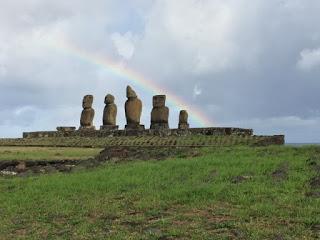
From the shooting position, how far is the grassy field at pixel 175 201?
1034 cm

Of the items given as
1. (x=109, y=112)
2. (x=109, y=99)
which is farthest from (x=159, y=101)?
(x=109, y=99)

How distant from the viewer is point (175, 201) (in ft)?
42.5

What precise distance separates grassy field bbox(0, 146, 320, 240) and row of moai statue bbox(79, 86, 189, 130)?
2269cm

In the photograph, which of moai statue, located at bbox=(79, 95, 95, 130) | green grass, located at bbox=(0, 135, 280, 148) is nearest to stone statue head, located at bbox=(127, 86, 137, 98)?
green grass, located at bbox=(0, 135, 280, 148)

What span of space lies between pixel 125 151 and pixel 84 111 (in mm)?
25878

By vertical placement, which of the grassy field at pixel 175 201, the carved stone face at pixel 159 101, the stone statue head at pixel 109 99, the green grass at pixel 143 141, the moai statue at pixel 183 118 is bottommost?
the grassy field at pixel 175 201

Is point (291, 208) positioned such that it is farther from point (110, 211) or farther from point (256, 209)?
point (110, 211)

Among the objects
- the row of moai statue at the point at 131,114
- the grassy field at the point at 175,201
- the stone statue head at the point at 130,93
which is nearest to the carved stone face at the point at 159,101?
the row of moai statue at the point at 131,114

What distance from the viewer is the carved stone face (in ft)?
139

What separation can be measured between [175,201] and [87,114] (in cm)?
3783

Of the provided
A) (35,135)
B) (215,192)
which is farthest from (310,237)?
(35,135)

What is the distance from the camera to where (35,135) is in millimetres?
48625

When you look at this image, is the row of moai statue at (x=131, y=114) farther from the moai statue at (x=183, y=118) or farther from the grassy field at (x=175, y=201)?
the grassy field at (x=175, y=201)

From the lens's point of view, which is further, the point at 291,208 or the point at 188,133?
the point at 188,133
